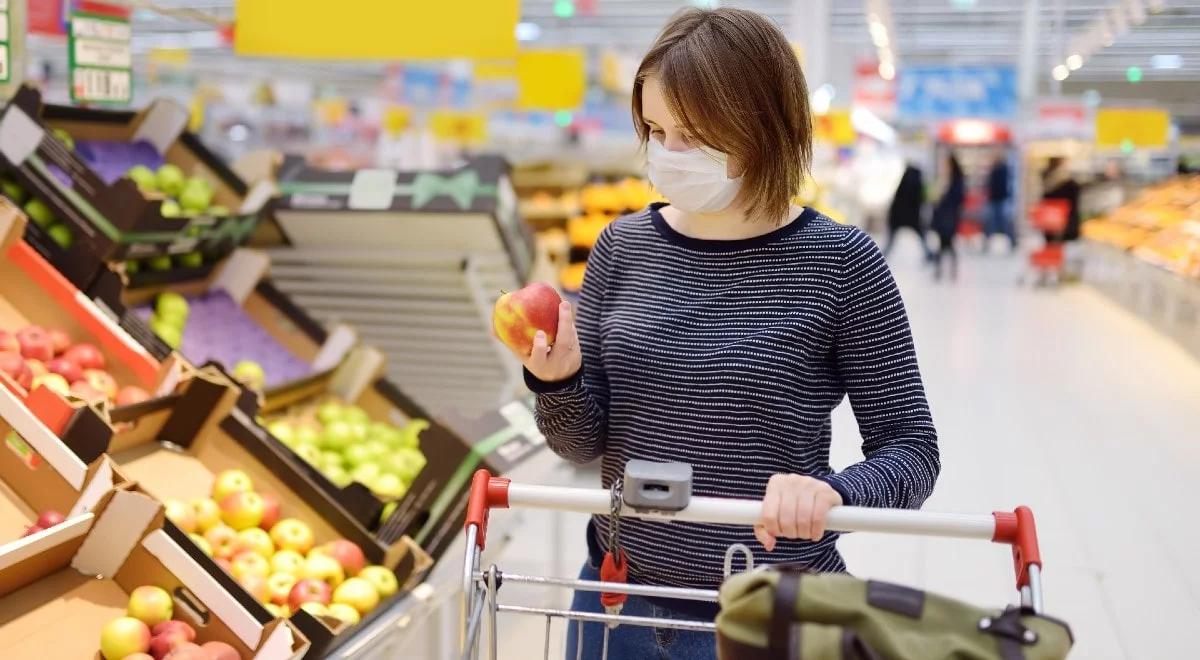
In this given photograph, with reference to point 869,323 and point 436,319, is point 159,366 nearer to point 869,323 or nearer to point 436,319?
point 436,319

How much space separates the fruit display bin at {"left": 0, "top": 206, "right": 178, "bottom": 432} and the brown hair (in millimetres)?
1935

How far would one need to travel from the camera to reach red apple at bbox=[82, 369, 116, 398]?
115 inches

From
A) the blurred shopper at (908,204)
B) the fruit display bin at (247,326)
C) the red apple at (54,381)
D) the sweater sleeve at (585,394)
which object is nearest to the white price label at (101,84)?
the fruit display bin at (247,326)

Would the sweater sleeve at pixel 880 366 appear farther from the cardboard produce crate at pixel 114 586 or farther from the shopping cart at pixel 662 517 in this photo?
the cardboard produce crate at pixel 114 586

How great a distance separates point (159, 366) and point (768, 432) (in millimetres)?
2046

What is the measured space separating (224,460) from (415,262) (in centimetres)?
165

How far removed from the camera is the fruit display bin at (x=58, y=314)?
3.00 m

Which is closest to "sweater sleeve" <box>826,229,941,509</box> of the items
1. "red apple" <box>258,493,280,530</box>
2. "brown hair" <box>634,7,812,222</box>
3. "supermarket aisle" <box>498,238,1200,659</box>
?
"brown hair" <box>634,7,812,222</box>

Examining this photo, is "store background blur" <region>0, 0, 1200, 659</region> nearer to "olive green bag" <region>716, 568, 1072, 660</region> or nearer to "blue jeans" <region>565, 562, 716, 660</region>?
"blue jeans" <region>565, 562, 716, 660</region>

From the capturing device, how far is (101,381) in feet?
9.74

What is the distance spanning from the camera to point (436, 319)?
460cm

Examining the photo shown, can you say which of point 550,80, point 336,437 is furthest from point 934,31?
point 336,437

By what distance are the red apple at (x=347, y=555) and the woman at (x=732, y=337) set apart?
48.2 inches

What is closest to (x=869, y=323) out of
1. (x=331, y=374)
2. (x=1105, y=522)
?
(x=331, y=374)
